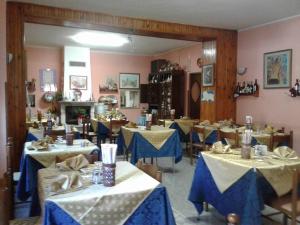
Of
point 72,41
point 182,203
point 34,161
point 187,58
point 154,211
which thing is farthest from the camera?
point 187,58

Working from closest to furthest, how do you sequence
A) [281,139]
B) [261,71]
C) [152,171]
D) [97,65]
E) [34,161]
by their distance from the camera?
[152,171] → [34,161] → [281,139] → [261,71] → [97,65]

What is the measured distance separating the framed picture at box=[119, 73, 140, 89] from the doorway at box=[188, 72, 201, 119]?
2.35 m

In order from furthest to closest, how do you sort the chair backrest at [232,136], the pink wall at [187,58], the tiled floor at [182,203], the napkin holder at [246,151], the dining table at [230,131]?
the pink wall at [187,58] → the dining table at [230,131] → the chair backrest at [232,136] → the tiled floor at [182,203] → the napkin holder at [246,151]

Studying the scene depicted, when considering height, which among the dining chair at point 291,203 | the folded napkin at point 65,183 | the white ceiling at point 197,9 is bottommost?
the dining chair at point 291,203

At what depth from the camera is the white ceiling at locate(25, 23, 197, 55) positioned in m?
6.67

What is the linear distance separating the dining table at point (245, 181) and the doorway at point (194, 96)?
17.8 ft

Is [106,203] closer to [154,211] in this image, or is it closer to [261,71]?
[154,211]

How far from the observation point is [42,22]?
17.0 feet

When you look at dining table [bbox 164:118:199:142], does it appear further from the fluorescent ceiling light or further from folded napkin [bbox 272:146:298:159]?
folded napkin [bbox 272:146:298:159]

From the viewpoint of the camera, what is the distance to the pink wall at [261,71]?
16.7 ft

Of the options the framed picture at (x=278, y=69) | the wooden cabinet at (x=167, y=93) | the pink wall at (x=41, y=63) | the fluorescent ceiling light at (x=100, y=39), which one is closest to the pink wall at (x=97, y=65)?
the pink wall at (x=41, y=63)

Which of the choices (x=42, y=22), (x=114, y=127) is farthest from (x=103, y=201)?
(x=114, y=127)

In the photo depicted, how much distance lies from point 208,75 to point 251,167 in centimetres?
432

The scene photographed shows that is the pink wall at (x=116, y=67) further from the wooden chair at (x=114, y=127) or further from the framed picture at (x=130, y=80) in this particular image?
the wooden chair at (x=114, y=127)
